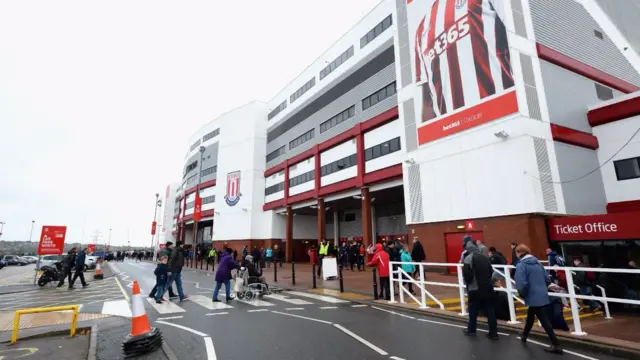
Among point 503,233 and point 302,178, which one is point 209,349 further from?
point 302,178

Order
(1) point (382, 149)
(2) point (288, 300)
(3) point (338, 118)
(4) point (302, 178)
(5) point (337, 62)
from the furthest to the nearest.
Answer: (4) point (302, 178) < (5) point (337, 62) < (3) point (338, 118) < (1) point (382, 149) < (2) point (288, 300)

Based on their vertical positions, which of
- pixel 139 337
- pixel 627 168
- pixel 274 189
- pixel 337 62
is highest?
pixel 337 62

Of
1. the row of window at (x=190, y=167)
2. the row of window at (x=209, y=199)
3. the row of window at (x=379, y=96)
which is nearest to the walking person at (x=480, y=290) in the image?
the row of window at (x=379, y=96)

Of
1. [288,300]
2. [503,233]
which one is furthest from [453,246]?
[288,300]

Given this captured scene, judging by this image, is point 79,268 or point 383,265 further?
point 79,268

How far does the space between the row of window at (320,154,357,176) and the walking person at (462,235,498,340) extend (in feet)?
74.8

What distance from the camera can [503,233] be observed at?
16562mm

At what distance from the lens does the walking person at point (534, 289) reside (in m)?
5.55

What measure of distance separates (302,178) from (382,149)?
12729 millimetres

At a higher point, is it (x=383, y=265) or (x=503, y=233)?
(x=503, y=233)

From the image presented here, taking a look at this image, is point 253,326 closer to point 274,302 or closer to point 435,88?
point 274,302

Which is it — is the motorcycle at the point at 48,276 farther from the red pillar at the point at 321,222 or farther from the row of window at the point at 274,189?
the row of window at the point at 274,189

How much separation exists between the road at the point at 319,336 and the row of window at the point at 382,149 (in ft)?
56.0

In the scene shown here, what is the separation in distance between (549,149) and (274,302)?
52.4 ft
